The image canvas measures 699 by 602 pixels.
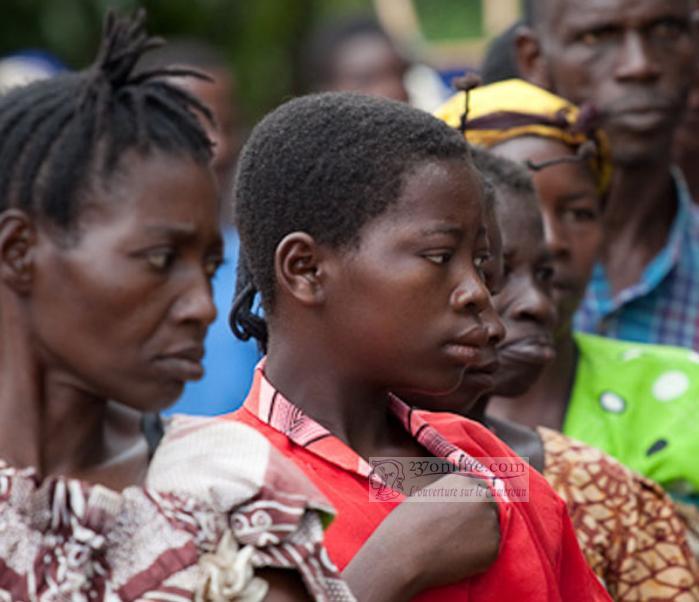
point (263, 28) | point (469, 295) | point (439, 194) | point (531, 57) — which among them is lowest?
point (263, 28)

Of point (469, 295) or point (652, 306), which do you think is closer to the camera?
point (469, 295)

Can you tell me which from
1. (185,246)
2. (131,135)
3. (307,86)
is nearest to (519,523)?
(185,246)

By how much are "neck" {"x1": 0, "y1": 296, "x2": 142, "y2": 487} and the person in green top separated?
3.96 ft

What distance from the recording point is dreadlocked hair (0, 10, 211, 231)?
9.41 feet

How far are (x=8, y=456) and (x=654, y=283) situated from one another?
8.47ft

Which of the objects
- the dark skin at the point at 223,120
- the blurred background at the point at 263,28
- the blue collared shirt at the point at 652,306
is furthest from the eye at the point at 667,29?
the blurred background at the point at 263,28

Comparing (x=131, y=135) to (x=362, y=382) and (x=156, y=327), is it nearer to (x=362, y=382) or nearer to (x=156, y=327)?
(x=156, y=327)

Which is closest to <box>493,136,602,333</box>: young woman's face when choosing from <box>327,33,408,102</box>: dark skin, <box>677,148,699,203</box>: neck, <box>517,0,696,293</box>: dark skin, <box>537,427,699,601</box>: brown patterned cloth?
<box>537,427,699,601</box>: brown patterned cloth

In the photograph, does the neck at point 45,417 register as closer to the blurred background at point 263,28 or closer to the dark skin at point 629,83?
the dark skin at point 629,83

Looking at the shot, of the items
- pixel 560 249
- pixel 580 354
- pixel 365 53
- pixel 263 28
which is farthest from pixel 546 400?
pixel 263 28

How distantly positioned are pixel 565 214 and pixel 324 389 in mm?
1506

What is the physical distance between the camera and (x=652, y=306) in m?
4.82

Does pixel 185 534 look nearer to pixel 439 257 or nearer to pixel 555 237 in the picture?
pixel 439 257

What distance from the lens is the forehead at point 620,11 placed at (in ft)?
15.5
